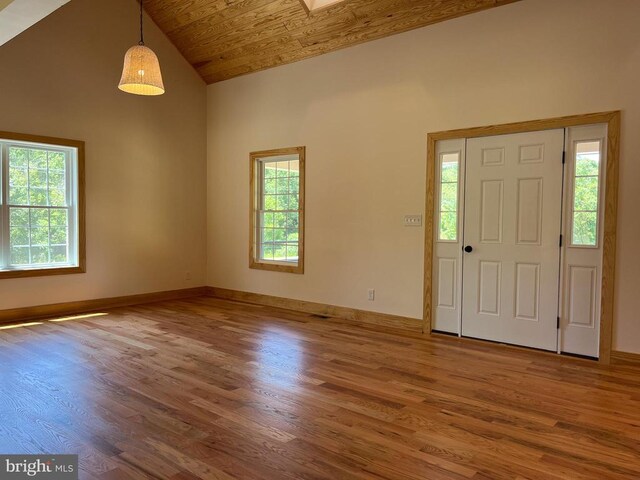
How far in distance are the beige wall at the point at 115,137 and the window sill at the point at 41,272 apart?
7cm

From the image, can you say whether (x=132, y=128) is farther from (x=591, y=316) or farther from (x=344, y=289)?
(x=591, y=316)


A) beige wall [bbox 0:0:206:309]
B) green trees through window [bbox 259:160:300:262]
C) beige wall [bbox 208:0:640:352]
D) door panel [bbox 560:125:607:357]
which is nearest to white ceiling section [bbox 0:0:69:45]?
beige wall [bbox 0:0:206:309]

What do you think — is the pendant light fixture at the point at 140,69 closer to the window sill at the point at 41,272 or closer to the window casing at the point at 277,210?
the window casing at the point at 277,210

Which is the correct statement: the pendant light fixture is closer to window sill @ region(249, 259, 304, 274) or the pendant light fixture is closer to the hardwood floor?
the hardwood floor

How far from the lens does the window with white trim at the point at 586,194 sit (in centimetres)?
403

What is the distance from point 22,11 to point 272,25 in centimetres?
320

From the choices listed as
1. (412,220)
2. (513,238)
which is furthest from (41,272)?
(513,238)

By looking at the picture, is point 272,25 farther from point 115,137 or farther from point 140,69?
point 115,137

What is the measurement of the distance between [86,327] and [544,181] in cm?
494

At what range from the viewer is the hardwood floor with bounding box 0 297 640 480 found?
90.0 inches

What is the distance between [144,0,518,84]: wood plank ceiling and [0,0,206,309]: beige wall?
1.51 feet

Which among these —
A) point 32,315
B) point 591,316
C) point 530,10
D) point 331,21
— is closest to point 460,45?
point 530,10

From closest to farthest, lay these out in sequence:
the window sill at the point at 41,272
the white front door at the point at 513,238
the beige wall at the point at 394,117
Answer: the beige wall at the point at 394,117
the white front door at the point at 513,238
the window sill at the point at 41,272

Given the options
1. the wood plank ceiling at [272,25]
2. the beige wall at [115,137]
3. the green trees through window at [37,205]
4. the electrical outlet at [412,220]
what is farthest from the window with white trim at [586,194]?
the green trees through window at [37,205]
